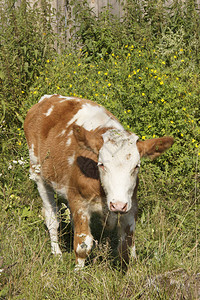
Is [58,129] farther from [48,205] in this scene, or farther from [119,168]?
[119,168]

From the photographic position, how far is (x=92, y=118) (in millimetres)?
4449

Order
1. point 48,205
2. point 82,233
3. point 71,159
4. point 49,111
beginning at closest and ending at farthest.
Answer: point 82,233
point 71,159
point 49,111
point 48,205

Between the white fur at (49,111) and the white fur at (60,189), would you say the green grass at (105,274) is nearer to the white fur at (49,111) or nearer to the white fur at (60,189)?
the white fur at (60,189)

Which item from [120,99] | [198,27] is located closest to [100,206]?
[120,99]

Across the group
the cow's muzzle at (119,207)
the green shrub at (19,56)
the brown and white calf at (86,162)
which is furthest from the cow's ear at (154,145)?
the green shrub at (19,56)

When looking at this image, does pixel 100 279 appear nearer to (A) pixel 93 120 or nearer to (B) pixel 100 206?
(B) pixel 100 206

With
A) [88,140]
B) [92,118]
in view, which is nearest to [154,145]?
[88,140]

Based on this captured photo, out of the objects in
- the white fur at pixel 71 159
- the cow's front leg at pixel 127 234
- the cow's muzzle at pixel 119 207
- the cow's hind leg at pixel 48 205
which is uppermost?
the cow's muzzle at pixel 119 207

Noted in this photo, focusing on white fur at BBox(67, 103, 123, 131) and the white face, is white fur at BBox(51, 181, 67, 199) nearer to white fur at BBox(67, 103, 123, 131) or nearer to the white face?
white fur at BBox(67, 103, 123, 131)

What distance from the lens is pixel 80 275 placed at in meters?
3.81

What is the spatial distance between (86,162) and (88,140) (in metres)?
0.36

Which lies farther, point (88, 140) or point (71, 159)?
point (71, 159)

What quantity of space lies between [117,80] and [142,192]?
6.72 feet

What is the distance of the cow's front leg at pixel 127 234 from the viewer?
4.10 metres
